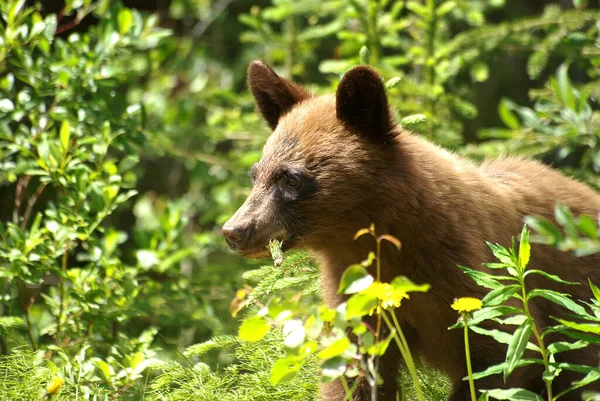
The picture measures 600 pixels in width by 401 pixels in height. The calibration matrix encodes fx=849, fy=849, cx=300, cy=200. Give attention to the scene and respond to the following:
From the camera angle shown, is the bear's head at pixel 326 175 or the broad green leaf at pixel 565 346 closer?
the broad green leaf at pixel 565 346

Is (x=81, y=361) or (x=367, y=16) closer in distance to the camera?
(x=81, y=361)

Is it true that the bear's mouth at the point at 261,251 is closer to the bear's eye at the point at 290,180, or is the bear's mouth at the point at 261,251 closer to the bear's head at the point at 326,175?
the bear's head at the point at 326,175

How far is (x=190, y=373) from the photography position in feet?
12.0

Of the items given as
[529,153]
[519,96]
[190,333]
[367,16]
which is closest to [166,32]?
[367,16]

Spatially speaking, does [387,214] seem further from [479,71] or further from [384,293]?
[479,71]

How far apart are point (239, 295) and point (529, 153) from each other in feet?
12.0

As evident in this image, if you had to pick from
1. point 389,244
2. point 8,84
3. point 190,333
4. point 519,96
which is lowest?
point 190,333

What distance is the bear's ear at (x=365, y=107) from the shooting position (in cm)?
356

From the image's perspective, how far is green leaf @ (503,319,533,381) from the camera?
2.67 m

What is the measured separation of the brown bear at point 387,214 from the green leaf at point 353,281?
1.12m

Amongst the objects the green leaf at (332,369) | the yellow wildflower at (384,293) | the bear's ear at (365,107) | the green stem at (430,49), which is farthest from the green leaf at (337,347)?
the green stem at (430,49)

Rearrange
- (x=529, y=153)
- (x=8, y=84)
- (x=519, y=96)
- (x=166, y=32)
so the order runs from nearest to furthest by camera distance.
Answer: (x=8, y=84) < (x=166, y=32) < (x=529, y=153) < (x=519, y=96)

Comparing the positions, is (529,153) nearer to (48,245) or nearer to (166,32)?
(166,32)

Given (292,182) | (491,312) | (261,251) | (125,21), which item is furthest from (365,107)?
(125,21)
